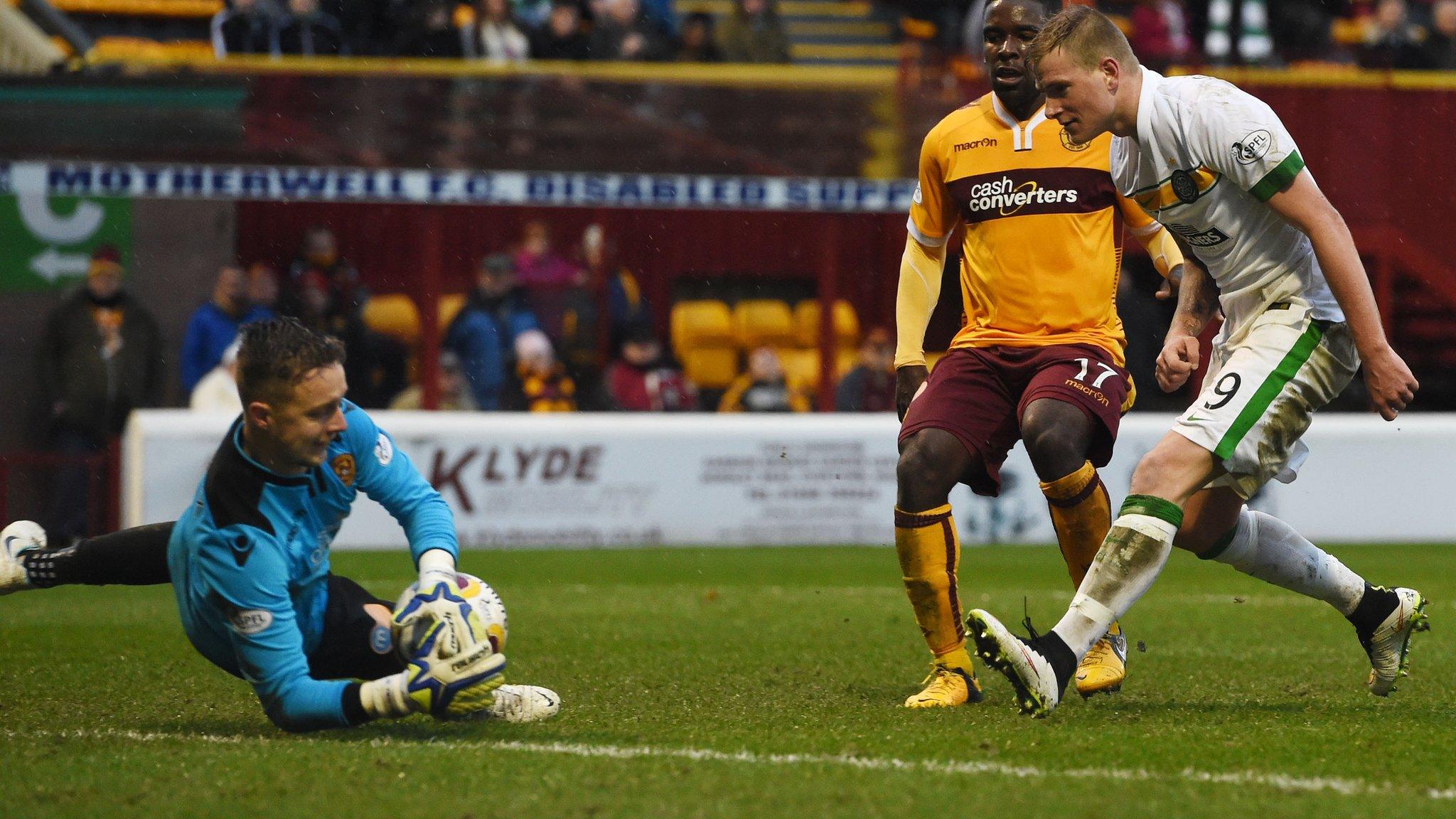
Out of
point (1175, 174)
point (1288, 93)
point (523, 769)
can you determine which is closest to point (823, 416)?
point (1288, 93)

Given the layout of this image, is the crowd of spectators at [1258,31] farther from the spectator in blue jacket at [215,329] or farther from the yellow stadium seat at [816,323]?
the spectator in blue jacket at [215,329]

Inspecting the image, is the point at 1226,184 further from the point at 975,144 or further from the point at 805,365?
the point at 805,365

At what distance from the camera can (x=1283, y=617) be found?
28.7ft

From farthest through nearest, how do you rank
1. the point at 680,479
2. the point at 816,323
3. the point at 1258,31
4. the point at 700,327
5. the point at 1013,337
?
the point at 1258,31
the point at 700,327
the point at 816,323
the point at 680,479
the point at 1013,337

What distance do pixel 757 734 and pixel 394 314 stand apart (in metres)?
12.0

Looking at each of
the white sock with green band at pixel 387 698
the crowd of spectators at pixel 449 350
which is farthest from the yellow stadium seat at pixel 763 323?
the white sock with green band at pixel 387 698

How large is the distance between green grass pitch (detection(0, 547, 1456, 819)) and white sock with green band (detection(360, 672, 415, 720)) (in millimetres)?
109

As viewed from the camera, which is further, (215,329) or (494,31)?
(494,31)

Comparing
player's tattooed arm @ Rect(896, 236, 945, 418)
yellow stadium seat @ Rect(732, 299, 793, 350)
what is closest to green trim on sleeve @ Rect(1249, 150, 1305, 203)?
player's tattooed arm @ Rect(896, 236, 945, 418)

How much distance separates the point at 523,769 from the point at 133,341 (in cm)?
1008

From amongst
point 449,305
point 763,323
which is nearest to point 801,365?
point 763,323

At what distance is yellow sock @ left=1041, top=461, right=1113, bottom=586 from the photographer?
583 cm

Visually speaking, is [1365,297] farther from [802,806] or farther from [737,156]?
[737,156]

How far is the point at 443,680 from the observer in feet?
15.3
